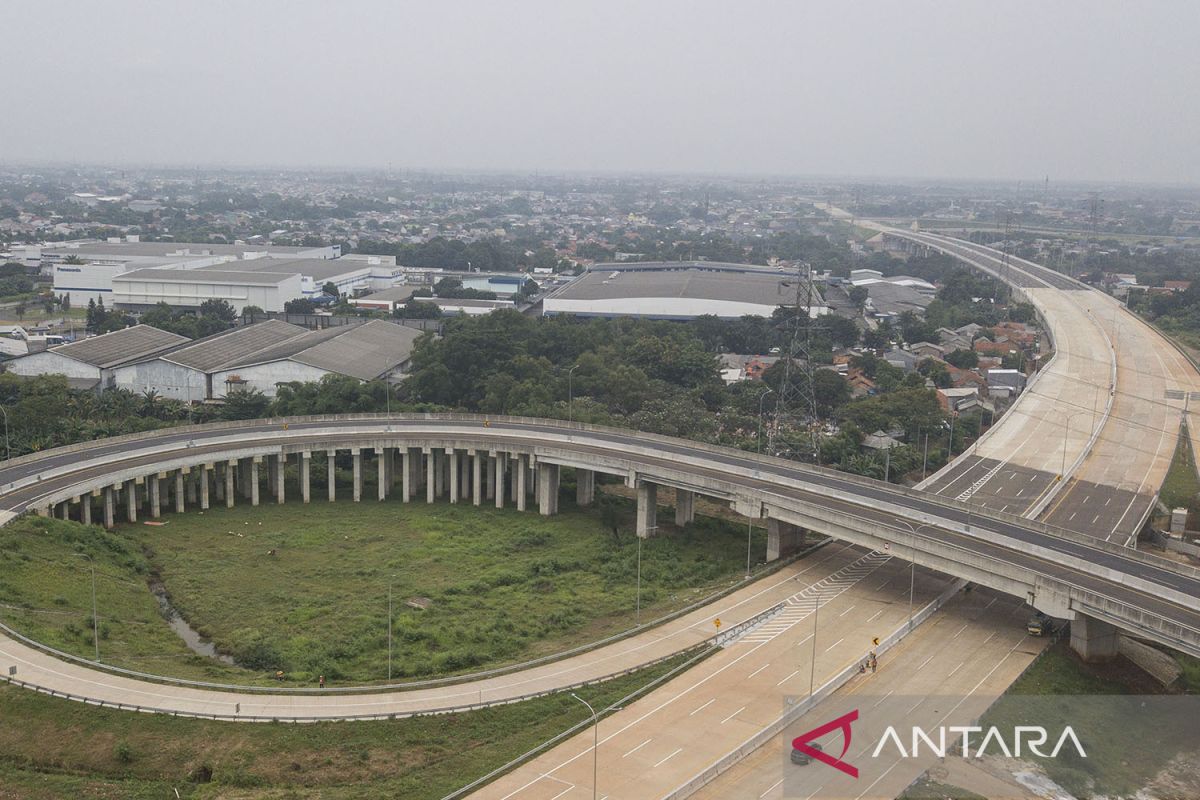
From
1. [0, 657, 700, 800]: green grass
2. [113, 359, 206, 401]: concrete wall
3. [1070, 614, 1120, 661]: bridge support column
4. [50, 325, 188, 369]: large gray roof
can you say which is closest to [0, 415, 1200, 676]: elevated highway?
[1070, 614, 1120, 661]: bridge support column

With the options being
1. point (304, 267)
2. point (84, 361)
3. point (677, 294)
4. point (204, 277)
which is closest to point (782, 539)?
point (84, 361)

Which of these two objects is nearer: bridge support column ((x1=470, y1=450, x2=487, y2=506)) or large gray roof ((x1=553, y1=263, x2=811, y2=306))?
bridge support column ((x1=470, y1=450, x2=487, y2=506))

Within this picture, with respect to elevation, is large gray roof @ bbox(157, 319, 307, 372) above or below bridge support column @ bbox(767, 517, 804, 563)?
above

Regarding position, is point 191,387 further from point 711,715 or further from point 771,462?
point 711,715

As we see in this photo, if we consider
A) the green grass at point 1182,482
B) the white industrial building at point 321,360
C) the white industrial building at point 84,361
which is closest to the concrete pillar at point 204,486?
the white industrial building at point 321,360

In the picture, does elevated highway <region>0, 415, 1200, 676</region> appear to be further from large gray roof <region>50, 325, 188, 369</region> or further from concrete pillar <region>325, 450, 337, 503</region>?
large gray roof <region>50, 325, 188, 369</region>

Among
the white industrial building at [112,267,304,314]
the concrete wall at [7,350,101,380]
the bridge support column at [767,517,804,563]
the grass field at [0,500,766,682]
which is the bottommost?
the grass field at [0,500,766,682]

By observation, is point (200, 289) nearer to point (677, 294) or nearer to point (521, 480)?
point (677, 294)
